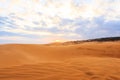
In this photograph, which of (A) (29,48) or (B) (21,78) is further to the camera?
(A) (29,48)

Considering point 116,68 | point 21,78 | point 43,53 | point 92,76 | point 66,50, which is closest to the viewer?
point 21,78

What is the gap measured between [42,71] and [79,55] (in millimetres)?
3259

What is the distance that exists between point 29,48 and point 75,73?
3.28m

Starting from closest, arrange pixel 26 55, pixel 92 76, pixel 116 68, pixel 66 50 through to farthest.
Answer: pixel 92 76, pixel 116 68, pixel 26 55, pixel 66 50

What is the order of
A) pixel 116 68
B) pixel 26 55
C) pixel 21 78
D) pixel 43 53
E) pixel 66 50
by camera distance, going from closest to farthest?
pixel 21 78, pixel 116 68, pixel 26 55, pixel 43 53, pixel 66 50

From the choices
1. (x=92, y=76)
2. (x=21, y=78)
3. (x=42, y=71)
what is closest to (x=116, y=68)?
(x=92, y=76)

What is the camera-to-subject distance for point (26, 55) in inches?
249

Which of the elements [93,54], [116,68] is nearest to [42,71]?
[116,68]

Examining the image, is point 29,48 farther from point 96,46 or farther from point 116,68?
point 116,68

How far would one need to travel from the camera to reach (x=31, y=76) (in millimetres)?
3895

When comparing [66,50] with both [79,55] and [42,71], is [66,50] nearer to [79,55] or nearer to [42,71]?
[79,55]

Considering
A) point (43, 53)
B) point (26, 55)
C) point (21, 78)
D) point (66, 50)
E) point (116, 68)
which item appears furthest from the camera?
point (66, 50)

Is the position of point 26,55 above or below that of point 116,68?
above

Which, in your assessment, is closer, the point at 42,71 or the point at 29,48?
the point at 42,71
